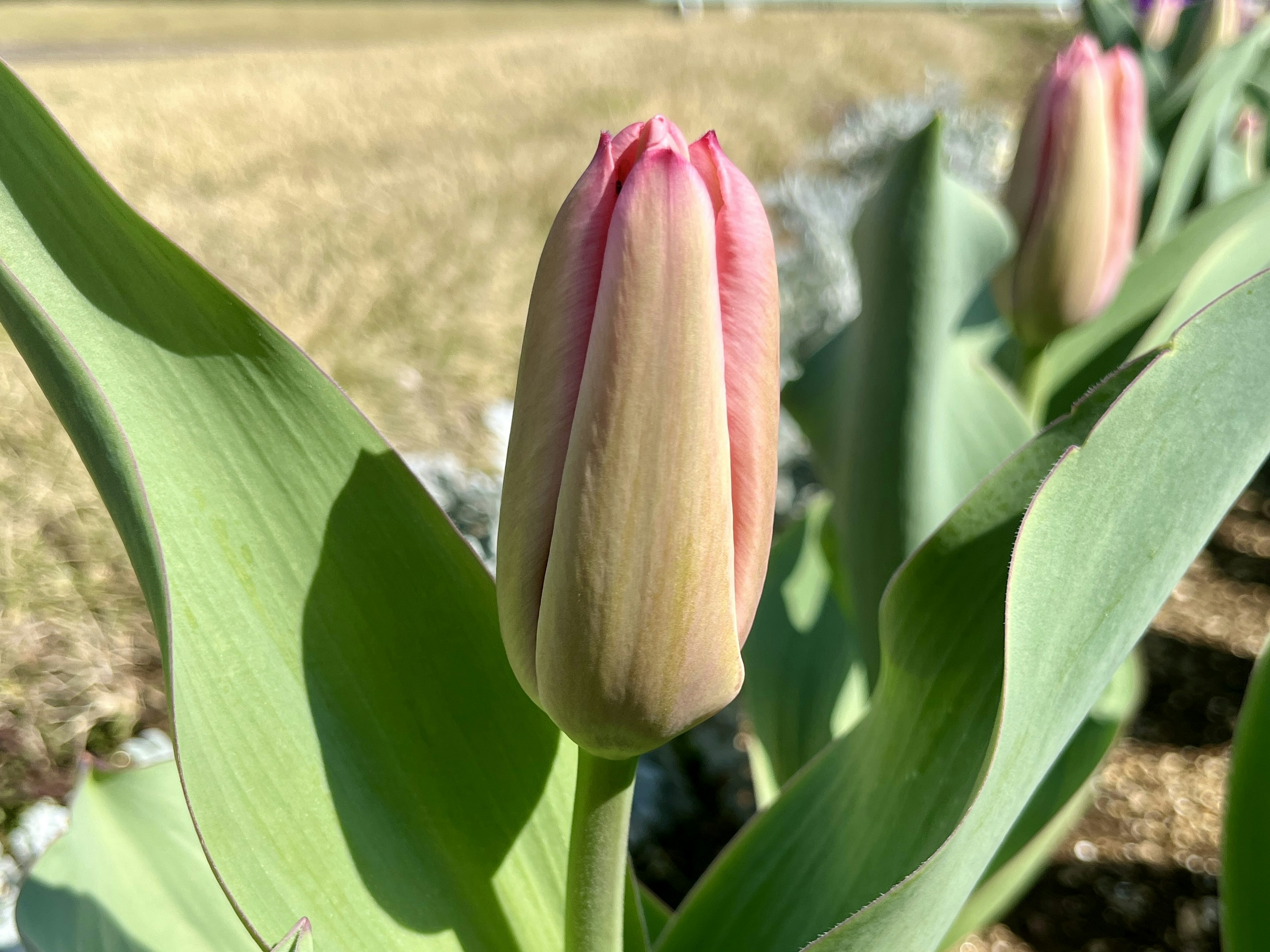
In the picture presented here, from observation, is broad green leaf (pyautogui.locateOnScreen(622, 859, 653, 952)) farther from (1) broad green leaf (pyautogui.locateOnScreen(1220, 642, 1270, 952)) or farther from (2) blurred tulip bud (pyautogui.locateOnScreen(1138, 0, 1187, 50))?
(2) blurred tulip bud (pyautogui.locateOnScreen(1138, 0, 1187, 50))

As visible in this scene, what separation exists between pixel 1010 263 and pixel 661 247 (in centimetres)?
70

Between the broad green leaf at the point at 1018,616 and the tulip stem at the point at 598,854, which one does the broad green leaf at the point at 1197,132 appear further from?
the tulip stem at the point at 598,854

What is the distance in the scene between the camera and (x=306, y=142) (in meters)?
4.60

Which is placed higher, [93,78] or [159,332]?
[93,78]

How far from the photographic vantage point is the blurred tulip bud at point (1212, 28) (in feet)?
5.80

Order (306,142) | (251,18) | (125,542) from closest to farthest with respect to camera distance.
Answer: (125,542) → (306,142) → (251,18)

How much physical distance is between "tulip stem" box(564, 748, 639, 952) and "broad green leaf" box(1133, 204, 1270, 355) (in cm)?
59

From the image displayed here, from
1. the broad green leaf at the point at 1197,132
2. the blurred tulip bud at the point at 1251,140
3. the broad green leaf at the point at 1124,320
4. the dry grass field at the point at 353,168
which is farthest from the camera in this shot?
the blurred tulip bud at the point at 1251,140

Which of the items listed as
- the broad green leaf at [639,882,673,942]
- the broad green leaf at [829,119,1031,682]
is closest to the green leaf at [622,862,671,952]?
the broad green leaf at [639,882,673,942]

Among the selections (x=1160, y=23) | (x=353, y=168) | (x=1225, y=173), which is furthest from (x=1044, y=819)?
(x=353, y=168)

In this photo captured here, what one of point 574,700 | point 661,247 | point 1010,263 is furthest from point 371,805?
point 1010,263

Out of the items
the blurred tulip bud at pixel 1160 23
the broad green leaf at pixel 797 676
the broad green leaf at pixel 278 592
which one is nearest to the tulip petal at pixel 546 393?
the broad green leaf at pixel 278 592

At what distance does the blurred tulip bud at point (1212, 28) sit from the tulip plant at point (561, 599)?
1519 mm

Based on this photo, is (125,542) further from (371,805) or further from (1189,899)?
(1189,899)
